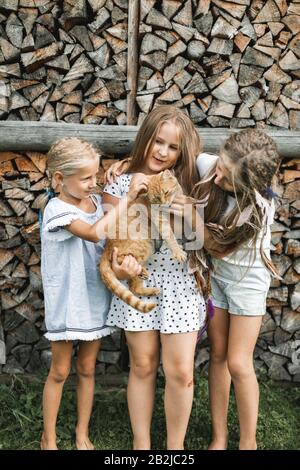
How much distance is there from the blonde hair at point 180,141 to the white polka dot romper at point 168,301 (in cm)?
21

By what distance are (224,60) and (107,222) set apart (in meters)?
1.38

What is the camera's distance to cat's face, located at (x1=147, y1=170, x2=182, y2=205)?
2.82m

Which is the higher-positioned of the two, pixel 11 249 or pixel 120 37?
pixel 120 37

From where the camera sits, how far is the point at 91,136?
11.5 ft

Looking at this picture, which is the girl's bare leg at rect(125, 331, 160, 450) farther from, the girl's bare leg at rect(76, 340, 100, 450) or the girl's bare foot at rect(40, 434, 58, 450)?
the girl's bare foot at rect(40, 434, 58, 450)

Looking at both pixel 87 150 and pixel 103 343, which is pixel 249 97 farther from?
pixel 103 343

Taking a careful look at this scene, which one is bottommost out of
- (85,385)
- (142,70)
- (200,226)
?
(85,385)

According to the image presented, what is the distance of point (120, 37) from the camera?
11.7 ft

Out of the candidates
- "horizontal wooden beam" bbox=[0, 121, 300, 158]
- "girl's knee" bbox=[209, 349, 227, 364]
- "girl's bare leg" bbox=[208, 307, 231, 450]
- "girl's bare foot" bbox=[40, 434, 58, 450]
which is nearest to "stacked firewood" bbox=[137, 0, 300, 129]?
"horizontal wooden beam" bbox=[0, 121, 300, 158]

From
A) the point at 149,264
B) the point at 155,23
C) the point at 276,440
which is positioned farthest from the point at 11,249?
the point at 276,440

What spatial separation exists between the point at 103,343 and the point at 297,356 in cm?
129

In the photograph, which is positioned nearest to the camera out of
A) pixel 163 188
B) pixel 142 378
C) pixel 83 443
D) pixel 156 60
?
pixel 163 188

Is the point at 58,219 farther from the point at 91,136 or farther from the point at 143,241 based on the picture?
the point at 91,136

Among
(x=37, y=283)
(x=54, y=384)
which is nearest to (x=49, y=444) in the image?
(x=54, y=384)
